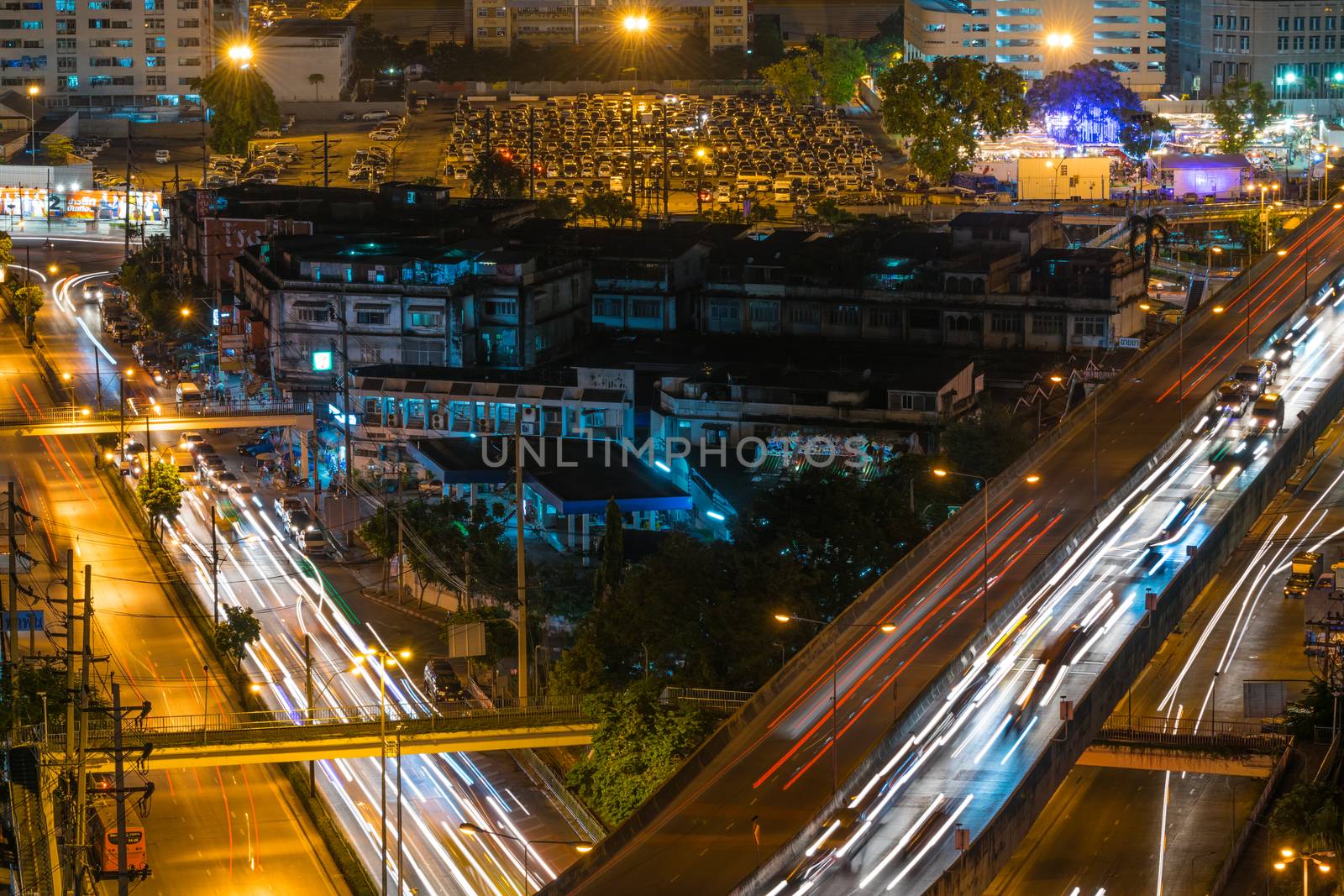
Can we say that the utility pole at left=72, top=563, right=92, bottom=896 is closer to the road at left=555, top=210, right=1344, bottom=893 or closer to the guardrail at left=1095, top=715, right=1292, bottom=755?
the road at left=555, top=210, right=1344, bottom=893

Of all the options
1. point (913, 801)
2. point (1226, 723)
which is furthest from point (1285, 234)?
point (913, 801)

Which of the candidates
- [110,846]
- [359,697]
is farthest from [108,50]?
[110,846]

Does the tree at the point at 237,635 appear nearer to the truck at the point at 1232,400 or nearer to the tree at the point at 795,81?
the truck at the point at 1232,400

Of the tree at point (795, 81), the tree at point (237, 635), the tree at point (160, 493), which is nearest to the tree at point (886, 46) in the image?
the tree at point (795, 81)

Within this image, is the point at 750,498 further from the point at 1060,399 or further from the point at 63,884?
the point at 63,884

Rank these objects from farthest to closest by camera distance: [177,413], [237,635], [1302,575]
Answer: [177,413] → [1302,575] → [237,635]

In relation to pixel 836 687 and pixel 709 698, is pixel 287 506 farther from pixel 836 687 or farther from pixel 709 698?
pixel 836 687

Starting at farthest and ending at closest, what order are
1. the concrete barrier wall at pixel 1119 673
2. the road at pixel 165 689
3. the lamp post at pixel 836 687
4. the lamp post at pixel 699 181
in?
the lamp post at pixel 699 181
the road at pixel 165 689
the lamp post at pixel 836 687
the concrete barrier wall at pixel 1119 673
